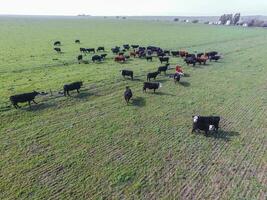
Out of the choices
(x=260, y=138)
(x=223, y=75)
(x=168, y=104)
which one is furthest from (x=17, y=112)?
(x=223, y=75)

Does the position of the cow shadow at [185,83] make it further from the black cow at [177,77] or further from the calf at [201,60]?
the calf at [201,60]

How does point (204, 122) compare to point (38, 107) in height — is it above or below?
above

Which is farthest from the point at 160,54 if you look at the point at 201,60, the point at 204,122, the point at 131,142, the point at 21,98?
the point at 131,142

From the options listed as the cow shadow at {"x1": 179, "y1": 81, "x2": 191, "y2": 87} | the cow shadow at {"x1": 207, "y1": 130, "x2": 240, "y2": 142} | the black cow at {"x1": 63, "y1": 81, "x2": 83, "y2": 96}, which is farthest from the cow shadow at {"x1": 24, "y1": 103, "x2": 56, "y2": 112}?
the cow shadow at {"x1": 179, "y1": 81, "x2": 191, "y2": 87}

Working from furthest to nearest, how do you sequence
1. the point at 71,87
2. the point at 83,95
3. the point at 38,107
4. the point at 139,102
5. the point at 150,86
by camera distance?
1. the point at 150,86
2. the point at 83,95
3. the point at 71,87
4. the point at 139,102
5. the point at 38,107

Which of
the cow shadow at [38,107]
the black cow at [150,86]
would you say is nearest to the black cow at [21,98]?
the cow shadow at [38,107]

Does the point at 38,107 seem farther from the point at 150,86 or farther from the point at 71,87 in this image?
the point at 150,86

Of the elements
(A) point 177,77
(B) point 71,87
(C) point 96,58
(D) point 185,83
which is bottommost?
(C) point 96,58
